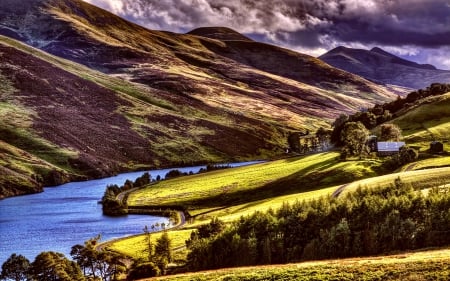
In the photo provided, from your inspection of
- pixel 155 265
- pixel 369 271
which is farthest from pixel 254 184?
pixel 369 271

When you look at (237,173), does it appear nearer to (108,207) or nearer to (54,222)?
(108,207)

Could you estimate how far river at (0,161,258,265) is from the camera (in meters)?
119

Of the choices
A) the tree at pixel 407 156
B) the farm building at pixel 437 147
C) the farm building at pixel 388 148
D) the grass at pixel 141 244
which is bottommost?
the grass at pixel 141 244

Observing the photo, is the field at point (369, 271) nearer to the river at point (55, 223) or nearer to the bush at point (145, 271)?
the bush at point (145, 271)

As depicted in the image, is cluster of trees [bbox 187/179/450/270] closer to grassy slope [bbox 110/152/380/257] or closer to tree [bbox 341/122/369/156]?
grassy slope [bbox 110/152/380/257]

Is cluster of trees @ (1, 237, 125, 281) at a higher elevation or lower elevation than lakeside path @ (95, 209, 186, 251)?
lower

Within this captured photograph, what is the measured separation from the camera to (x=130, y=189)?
191125mm

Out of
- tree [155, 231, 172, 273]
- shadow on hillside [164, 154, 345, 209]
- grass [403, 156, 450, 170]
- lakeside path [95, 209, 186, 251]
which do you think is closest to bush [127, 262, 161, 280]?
tree [155, 231, 172, 273]

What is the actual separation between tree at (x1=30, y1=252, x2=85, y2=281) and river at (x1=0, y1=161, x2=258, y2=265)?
28644 mm

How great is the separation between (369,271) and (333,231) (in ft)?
67.0

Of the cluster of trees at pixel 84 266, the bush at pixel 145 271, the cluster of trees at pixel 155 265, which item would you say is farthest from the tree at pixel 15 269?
the bush at pixel 145 271

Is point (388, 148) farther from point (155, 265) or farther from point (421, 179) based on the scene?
point (155, 265)

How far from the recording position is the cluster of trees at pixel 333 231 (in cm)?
6588

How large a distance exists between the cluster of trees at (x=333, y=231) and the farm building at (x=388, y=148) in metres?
83.9
